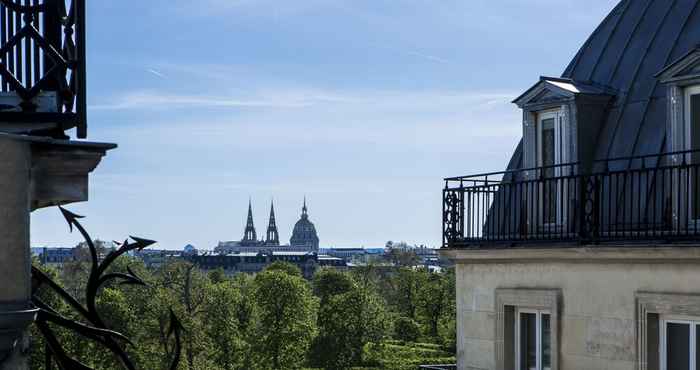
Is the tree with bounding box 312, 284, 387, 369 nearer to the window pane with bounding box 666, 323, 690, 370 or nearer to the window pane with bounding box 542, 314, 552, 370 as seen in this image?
the window pane with bounding box 542, 314, 552, 370

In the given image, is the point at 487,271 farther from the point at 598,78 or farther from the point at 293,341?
the point at 293,341

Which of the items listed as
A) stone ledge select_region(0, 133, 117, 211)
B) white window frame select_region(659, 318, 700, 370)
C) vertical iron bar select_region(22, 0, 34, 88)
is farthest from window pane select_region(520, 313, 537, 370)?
vertical iron bar select_region(22, 0, 34, 88)

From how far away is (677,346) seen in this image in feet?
48.4

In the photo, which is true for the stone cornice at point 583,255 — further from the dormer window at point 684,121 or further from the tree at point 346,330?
the tree at point 346,330

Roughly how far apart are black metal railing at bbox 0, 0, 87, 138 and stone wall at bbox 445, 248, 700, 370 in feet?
33.9

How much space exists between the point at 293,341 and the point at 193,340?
16313mm

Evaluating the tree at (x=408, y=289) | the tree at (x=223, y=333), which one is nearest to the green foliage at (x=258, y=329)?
the tree at (x=223, y=333)

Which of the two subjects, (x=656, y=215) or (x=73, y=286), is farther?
(x=73, y=286)

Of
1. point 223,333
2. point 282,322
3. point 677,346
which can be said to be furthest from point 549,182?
point 282,322

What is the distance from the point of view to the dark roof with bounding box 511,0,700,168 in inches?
649

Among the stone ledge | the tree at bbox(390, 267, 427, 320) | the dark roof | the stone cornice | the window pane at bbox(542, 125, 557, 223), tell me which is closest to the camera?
the stone ledge

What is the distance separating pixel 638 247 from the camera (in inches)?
586

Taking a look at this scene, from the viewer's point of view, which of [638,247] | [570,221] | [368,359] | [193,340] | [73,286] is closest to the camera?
[638,247]

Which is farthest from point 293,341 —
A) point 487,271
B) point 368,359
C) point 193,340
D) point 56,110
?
point 56,110
